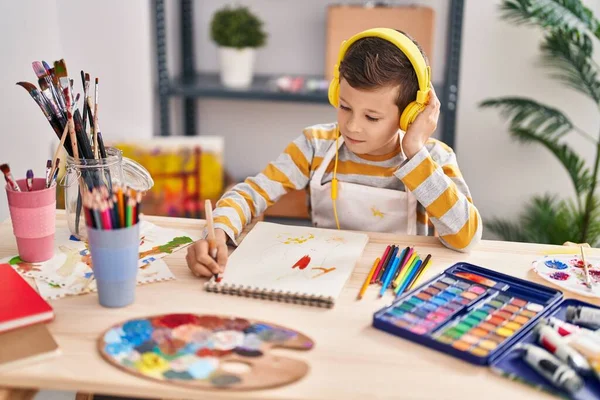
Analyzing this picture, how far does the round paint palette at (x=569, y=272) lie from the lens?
1071 mm

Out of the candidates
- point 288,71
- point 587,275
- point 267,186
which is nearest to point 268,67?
point 288,71

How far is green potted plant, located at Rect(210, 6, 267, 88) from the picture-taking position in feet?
8.23

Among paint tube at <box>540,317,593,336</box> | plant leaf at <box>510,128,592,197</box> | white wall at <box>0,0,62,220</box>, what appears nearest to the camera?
paint tube at <box>540,317,593,336</box>

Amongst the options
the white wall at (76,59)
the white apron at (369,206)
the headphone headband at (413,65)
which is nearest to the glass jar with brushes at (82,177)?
the white apron at (369,206)

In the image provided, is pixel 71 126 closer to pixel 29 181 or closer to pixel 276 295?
pixel 29 181

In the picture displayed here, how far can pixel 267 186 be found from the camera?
4.67ft

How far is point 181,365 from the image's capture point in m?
0.83

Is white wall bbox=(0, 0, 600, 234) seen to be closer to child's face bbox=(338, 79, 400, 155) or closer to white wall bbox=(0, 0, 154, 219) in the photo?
white wall bbox=(0, 0, 154, 219)

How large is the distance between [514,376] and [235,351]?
0.34m

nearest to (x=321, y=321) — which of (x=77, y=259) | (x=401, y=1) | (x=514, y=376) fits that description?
(x=514, y=376)

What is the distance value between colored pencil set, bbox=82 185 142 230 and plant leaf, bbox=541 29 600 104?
70.1 inches

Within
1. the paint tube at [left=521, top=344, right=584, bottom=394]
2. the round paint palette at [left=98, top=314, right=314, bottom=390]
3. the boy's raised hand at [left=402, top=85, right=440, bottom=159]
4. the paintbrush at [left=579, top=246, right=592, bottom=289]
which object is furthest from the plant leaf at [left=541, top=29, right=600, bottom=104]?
the round paint palette at [left=98, top=314, right=314, bottom=390]

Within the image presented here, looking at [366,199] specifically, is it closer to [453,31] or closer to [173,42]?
[453,31]

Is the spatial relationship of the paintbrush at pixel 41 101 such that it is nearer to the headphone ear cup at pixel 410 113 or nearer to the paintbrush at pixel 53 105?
the paintbrush at pixel 53 105
